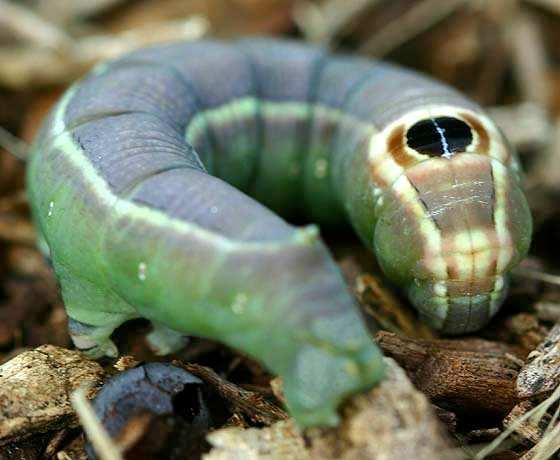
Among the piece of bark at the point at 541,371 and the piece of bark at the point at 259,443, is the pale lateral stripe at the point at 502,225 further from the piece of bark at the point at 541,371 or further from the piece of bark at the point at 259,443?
the piece of bark at the point at 259,443

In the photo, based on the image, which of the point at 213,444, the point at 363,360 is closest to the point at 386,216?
the point at 363,360

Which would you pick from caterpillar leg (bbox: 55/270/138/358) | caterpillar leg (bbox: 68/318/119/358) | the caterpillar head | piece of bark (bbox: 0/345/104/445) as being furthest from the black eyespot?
piece of bark (bbox: 0/345/104/445)

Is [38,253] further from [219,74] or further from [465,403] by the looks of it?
[465,403]

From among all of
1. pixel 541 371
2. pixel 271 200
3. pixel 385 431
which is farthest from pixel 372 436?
pixel 271 200

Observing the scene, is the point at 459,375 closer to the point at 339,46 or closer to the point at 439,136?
the point at 439,136

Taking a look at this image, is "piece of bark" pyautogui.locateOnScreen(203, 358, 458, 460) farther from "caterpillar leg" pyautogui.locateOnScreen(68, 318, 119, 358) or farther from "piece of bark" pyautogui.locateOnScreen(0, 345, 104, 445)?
"caterpillar leg" pyautogui.locateOnScreen(68, 318, 119, 358)

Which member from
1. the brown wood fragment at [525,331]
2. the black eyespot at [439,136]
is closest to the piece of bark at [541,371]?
the brown wood fragment at [525,331]
